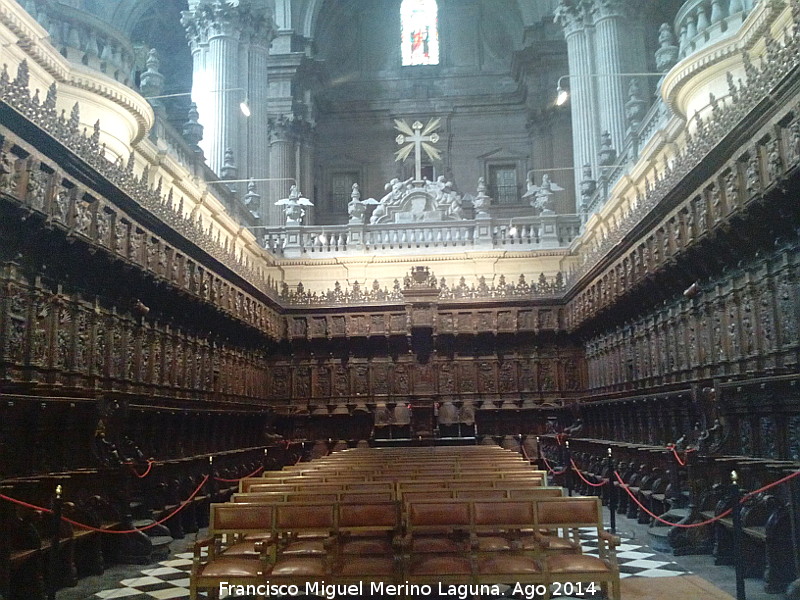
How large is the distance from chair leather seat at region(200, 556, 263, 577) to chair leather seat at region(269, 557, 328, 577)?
117 millimetres

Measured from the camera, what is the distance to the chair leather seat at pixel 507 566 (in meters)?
4.55

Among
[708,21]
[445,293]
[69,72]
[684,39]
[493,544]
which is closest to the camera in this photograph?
[493,544]

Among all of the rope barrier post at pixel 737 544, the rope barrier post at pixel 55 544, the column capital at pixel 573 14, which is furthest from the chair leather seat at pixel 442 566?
the column capital at pixel 573 14

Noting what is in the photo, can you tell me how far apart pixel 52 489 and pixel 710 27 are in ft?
40.8

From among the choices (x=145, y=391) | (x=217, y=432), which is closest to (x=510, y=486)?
(x=145, y=391)

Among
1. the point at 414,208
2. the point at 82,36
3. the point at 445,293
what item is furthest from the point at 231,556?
the point at 414,208

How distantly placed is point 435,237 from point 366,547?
16805 mm

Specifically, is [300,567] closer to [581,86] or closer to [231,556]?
[231,556]

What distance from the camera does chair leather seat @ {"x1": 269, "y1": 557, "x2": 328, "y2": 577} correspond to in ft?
15.0

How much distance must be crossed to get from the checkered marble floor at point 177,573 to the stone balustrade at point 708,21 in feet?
29.2

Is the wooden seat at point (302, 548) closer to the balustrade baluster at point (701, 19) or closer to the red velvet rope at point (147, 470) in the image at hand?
the red velvet rope at point (147, 470)

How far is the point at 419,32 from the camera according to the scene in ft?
122

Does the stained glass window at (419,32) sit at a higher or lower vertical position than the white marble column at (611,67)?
higher

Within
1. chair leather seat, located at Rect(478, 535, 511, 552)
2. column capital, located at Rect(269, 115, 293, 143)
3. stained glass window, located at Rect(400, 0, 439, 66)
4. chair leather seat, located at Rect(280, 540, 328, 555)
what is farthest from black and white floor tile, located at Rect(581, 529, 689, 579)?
stained glass window, located at Rect(400, 0, 439, 66)
